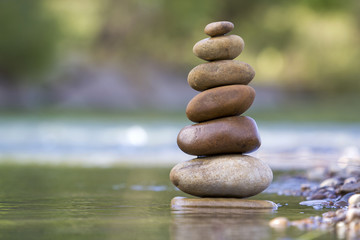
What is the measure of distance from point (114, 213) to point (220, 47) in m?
1.47

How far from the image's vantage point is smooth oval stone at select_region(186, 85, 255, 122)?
4801 millimetres

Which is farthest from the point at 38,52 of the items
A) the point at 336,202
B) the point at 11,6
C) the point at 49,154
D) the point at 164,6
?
the point at 336,202

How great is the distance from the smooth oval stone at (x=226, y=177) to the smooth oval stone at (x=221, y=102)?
0.33 m

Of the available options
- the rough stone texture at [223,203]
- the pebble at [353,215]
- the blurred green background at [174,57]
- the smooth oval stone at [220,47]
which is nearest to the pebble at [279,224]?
the pebble at [353,215]

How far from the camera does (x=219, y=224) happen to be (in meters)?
3.72

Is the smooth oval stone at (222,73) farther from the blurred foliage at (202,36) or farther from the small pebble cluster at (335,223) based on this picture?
the blurred foliage at (202,36)

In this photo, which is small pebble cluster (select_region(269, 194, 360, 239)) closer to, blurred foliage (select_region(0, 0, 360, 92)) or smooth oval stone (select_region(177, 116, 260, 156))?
smooth oval stone (select_region(177, 116, 260, 156))

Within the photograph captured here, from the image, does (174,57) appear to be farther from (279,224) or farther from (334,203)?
(279,224)

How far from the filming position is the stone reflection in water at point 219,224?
337 centimetres

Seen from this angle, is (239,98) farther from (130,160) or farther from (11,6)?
(11,6)

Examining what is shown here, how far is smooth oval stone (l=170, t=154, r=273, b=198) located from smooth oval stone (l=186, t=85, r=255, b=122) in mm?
331

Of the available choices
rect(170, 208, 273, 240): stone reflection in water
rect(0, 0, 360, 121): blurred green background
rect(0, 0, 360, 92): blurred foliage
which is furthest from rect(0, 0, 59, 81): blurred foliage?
rect(170, 208, 273, 240): stone reflection in water

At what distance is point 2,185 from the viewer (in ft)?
20.1


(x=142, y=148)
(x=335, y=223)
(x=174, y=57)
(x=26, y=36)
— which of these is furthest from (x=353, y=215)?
(x=174, y=57)
